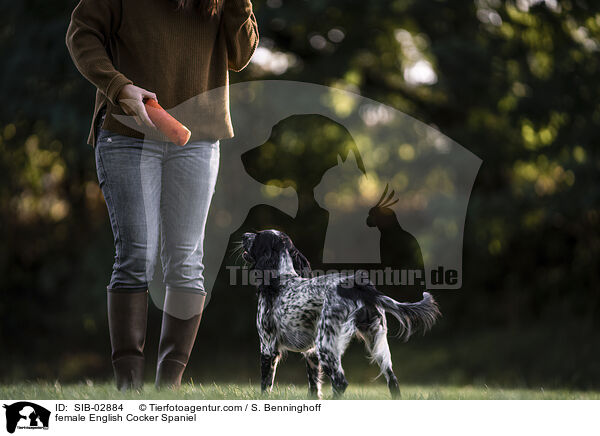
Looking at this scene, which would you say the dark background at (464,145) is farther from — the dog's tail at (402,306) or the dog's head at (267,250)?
the dog's tail at (402,306)

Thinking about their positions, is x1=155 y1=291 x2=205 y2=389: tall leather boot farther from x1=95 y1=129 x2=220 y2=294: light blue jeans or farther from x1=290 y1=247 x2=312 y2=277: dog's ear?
x1=290 y1=247 x2=312 y2=277: dog's ear

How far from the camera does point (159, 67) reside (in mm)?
2627

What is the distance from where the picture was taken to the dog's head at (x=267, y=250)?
2.91 meters

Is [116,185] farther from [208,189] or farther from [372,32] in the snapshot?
[372,32]

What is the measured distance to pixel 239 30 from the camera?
8.90 ft

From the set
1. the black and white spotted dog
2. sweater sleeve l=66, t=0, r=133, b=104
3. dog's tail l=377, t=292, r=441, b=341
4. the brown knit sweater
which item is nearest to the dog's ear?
the black and white spotted dog

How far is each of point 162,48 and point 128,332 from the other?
1202mm

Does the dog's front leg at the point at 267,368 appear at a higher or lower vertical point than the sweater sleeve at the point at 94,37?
lower

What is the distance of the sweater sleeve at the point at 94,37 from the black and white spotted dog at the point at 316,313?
96 centimetres

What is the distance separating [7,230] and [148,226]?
8490 mm
